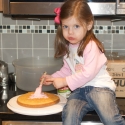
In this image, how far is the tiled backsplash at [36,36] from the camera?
6.25ft

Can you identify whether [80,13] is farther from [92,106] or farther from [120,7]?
[92,106]

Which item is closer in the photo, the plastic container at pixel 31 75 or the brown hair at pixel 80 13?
the brown hair at pixel 80 13

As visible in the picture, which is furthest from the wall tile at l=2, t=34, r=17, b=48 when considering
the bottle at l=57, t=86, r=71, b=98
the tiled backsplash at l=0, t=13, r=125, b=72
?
the bottle at l=57, t=86, r=71, b=98

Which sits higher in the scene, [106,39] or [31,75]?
[106,39]

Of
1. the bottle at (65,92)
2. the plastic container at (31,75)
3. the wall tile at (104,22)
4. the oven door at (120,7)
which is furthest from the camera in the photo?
the wall tile at (104,22)

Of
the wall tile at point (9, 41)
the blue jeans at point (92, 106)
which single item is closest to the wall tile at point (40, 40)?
the wall tile at point (9, 41)

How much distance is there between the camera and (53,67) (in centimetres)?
179

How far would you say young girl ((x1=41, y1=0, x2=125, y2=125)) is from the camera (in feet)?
4.50

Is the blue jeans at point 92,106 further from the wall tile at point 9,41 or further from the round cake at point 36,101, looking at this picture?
the wall tile at point 9,41

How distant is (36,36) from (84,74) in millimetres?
640

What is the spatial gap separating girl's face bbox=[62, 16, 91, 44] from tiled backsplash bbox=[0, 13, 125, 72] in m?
0.48

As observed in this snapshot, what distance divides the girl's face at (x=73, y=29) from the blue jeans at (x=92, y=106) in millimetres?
254

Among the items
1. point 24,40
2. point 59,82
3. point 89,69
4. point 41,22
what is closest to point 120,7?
point 89,69

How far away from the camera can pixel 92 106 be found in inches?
57.1
